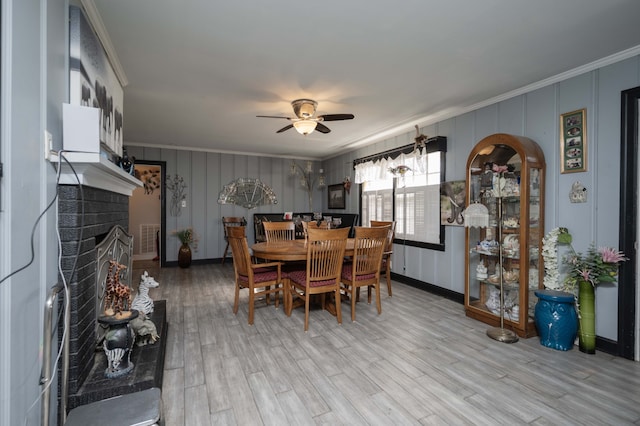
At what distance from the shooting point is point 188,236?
587cm

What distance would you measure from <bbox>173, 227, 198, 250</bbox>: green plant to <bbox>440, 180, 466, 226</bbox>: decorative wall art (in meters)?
4.62

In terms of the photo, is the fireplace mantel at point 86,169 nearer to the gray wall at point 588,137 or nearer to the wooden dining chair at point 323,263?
the wooden dining chair at point 323,263

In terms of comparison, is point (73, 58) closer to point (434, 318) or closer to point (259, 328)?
point (259, 328)

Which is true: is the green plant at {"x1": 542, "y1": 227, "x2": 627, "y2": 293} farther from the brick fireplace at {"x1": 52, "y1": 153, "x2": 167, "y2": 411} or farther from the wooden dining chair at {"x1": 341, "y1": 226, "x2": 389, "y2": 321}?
the brick fireplace at {"x1": 52, "y1": 153, "x2": 167, "y2": 411}

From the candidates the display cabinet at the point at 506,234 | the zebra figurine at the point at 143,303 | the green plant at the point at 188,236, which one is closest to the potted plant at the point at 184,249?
the green plant at the point at 188,236

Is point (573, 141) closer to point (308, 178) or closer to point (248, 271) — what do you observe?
point (248, 271)

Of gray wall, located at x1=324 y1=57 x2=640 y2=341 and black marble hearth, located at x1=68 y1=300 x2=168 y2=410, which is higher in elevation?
gray wall, located at x1=324 y1=57 x2=640 y2=341

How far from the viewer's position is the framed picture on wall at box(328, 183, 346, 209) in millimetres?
6469

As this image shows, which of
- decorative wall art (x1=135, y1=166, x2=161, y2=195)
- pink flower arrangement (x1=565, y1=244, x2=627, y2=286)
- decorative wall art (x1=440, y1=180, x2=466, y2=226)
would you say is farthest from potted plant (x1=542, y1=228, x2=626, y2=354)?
decorative wall art (x1=135, y1=166, x2=161, y2=195)

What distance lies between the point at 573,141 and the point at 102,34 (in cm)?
390

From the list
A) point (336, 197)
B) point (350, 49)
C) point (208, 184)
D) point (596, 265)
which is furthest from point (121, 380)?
point (336, 197)

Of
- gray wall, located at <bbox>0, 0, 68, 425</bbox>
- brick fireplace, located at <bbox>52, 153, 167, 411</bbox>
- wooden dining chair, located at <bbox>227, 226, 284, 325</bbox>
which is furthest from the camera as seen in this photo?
wooden dining chair, located at <bbox>227, 226, 284, 325</bbox>

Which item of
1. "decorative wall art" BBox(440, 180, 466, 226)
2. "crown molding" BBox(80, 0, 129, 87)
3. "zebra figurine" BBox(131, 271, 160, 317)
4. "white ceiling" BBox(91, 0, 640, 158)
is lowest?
"zebra figurine" BBox(131, 271, 160, 317)

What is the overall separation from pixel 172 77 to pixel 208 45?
78 cm
